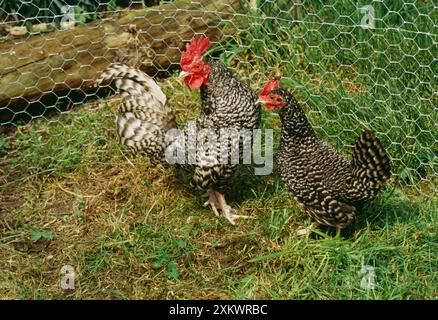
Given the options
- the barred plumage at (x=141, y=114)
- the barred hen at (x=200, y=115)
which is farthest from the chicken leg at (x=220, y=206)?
the barred plumage at (x=141, y=114)

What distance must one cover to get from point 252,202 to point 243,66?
3.88ft

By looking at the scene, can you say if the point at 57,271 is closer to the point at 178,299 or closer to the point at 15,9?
the point at 178,299

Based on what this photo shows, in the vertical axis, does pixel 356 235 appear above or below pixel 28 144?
above

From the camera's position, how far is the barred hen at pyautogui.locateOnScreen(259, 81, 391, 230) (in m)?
3.28

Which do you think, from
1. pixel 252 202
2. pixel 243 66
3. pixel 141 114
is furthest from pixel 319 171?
pixel 243 66

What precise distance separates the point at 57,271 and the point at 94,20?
6.58 feet

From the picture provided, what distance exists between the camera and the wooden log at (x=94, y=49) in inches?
170

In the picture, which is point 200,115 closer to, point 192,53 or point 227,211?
point 192,53

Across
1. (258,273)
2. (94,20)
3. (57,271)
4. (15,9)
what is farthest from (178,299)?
(15,9)

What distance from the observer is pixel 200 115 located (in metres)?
3.71

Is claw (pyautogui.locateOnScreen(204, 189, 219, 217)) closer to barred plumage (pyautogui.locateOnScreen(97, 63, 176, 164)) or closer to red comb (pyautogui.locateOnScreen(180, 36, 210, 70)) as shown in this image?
barred plumage (pyautogui.locateOnScreen(97, 63, 176, 164))

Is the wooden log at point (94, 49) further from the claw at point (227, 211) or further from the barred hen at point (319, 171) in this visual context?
the barred hen at point (319, 171)

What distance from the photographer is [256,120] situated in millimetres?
3633

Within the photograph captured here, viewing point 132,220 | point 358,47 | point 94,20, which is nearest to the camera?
point 132,220
